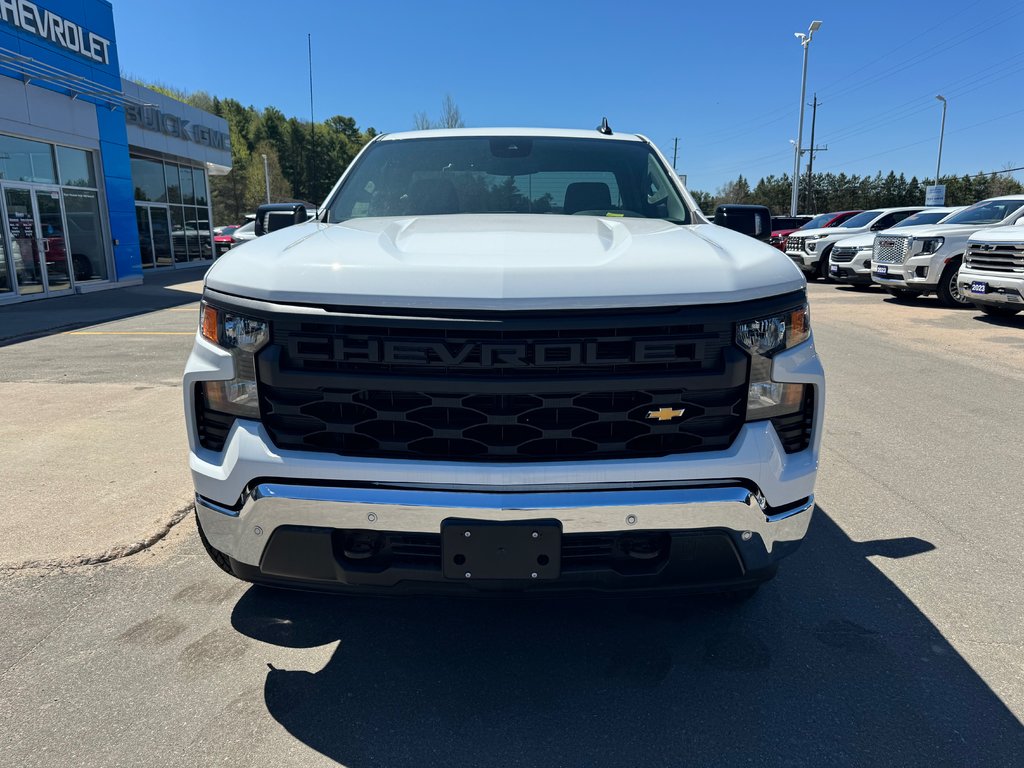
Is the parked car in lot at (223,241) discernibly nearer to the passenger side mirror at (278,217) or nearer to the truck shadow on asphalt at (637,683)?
the passenger side mirror at (278,217)

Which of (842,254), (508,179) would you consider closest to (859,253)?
(842,254)

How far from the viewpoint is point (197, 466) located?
7.13 feet

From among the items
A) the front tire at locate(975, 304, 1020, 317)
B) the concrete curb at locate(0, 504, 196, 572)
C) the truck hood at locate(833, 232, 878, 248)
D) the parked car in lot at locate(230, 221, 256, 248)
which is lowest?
the concrete curb at locate(0, 504, 196, 572)

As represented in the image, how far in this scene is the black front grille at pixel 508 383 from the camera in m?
1.98

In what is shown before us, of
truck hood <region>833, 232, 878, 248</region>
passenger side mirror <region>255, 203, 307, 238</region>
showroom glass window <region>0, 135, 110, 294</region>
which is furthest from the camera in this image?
truck hood <region>833, 232, 878, 248</region>

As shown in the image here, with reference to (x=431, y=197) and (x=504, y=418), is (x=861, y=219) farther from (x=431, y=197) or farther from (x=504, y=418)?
(x=504, y=418)

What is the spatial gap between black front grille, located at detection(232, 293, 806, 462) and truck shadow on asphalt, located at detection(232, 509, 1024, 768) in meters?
0.52

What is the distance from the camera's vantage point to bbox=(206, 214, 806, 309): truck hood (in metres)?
1.97

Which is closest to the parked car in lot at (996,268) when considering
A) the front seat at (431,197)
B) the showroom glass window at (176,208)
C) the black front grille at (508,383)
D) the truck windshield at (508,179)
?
the truck windshield at (508,179)

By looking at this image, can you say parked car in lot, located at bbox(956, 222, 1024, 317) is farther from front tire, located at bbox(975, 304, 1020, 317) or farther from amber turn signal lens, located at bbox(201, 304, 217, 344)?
amber turn signal lens, located at bbox(201, 304, 217, 344)

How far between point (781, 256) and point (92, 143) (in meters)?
17.7

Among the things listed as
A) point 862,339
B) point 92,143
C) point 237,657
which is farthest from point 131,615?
point 92,143

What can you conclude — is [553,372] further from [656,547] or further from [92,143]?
[92,143]

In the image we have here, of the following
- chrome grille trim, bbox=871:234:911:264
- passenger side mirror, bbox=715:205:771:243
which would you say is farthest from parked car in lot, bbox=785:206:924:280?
passenger side mirror, bbox=715:205:771:243
